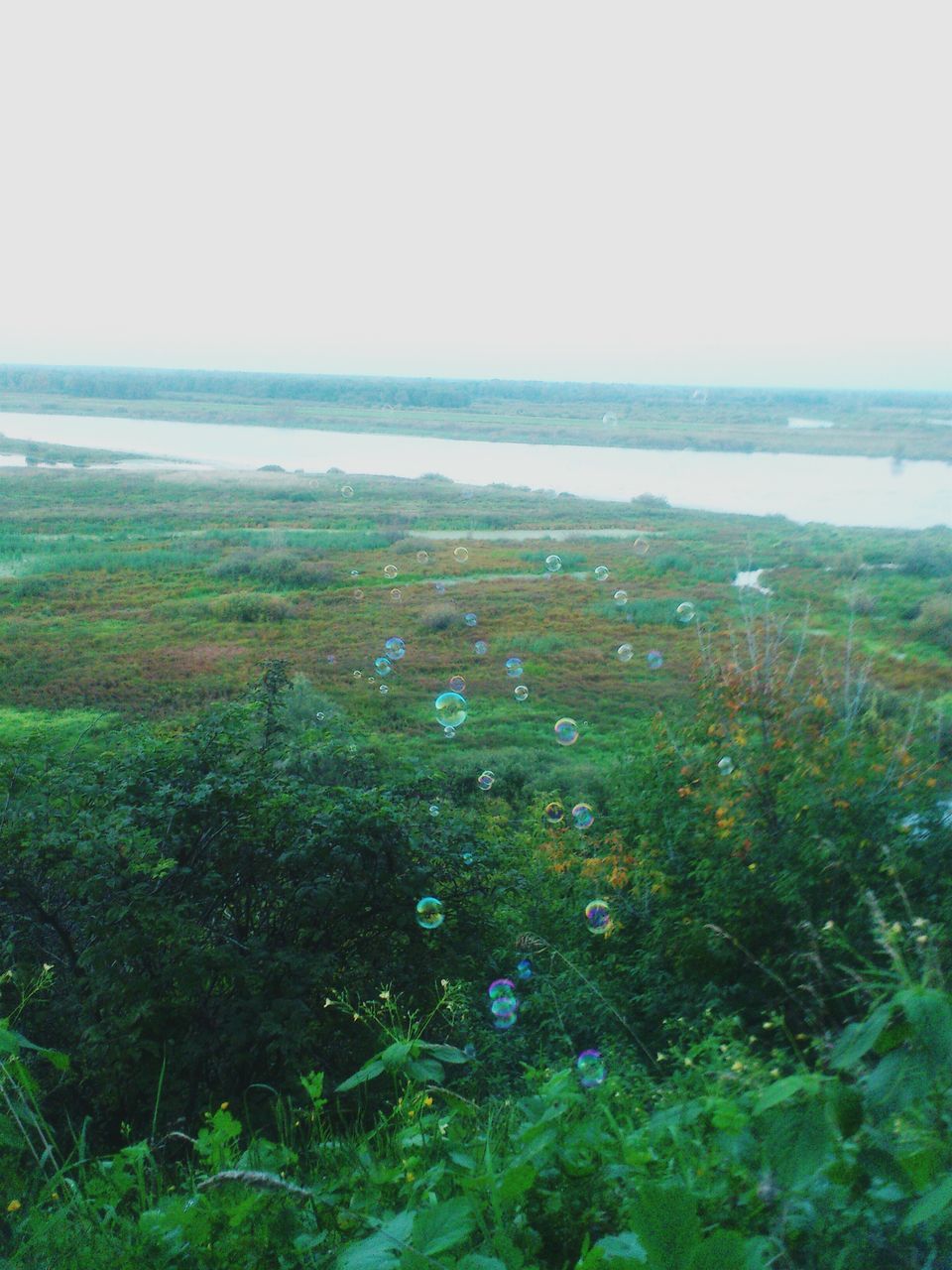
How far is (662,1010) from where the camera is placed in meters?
4.65

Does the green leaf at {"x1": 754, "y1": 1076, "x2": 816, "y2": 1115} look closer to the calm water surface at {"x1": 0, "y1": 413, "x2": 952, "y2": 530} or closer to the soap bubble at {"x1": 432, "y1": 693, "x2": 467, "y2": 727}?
the soap bubble at {"x1": 432, "y1": 693, "x2": 467, "y2": 727}

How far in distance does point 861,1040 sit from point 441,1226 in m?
0.63

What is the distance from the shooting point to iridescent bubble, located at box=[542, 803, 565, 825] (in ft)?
23.8

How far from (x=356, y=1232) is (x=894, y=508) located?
21511mm

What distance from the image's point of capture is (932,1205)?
3.48ft

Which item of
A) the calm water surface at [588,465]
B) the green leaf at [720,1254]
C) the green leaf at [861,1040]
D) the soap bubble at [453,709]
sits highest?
the calm water surface at [588,465]

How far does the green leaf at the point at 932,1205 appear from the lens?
105cm

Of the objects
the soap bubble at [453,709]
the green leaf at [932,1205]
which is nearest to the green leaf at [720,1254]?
the green leaf at [932,1205]

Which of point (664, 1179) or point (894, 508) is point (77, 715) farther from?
point (894, 508)

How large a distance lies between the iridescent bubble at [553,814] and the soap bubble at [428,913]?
293cm

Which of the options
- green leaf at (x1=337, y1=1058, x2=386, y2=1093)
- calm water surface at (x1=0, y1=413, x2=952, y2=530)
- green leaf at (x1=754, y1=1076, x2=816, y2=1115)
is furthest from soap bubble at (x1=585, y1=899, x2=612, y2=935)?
calm water surface at (x1=0, y1=413, x2=952, y2=530)

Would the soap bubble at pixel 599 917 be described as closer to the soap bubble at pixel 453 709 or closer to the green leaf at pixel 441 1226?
the green leaf at pixel 441 1226

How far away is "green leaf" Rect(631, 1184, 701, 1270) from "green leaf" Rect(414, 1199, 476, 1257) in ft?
0.88

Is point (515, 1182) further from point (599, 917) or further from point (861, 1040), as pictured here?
point (599, 917)
